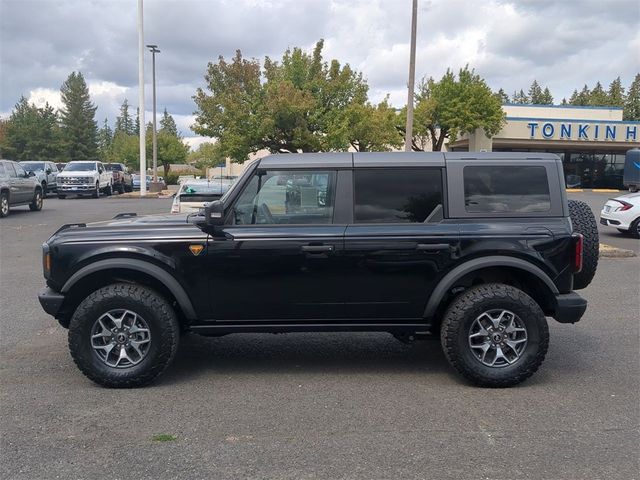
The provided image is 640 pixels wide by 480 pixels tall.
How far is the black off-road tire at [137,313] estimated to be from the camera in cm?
470

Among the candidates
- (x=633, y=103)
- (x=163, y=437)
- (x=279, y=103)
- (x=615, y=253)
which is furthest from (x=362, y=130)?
(x=633, y=103)

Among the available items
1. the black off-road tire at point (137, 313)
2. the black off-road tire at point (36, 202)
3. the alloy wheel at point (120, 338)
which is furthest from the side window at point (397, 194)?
the black off-road tire at point (36, 202)

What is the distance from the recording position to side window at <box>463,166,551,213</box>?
4906 mm

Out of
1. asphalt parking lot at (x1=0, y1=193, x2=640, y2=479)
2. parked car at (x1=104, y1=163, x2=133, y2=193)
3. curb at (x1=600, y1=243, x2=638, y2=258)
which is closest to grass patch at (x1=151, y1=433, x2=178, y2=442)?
asphalt parking lot at (x1=0, y1=193, x2=640, y2=479)

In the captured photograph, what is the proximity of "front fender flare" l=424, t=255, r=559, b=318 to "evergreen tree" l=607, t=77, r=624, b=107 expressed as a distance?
276 ft

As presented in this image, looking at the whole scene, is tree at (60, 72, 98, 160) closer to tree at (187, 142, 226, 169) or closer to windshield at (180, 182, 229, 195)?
tree at (187, 142, 226, 169)

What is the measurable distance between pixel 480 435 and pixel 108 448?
2442mm

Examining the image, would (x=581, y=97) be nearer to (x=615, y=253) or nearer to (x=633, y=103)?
(x=633, y=103)

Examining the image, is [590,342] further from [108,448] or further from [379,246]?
[108,448]

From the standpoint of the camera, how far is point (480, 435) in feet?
13.0

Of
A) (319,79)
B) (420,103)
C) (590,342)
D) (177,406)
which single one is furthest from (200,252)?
(420,103)

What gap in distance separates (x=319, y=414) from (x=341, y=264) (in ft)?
3.88

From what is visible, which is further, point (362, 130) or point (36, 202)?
point (362, 130)

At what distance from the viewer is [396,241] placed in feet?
15.6
